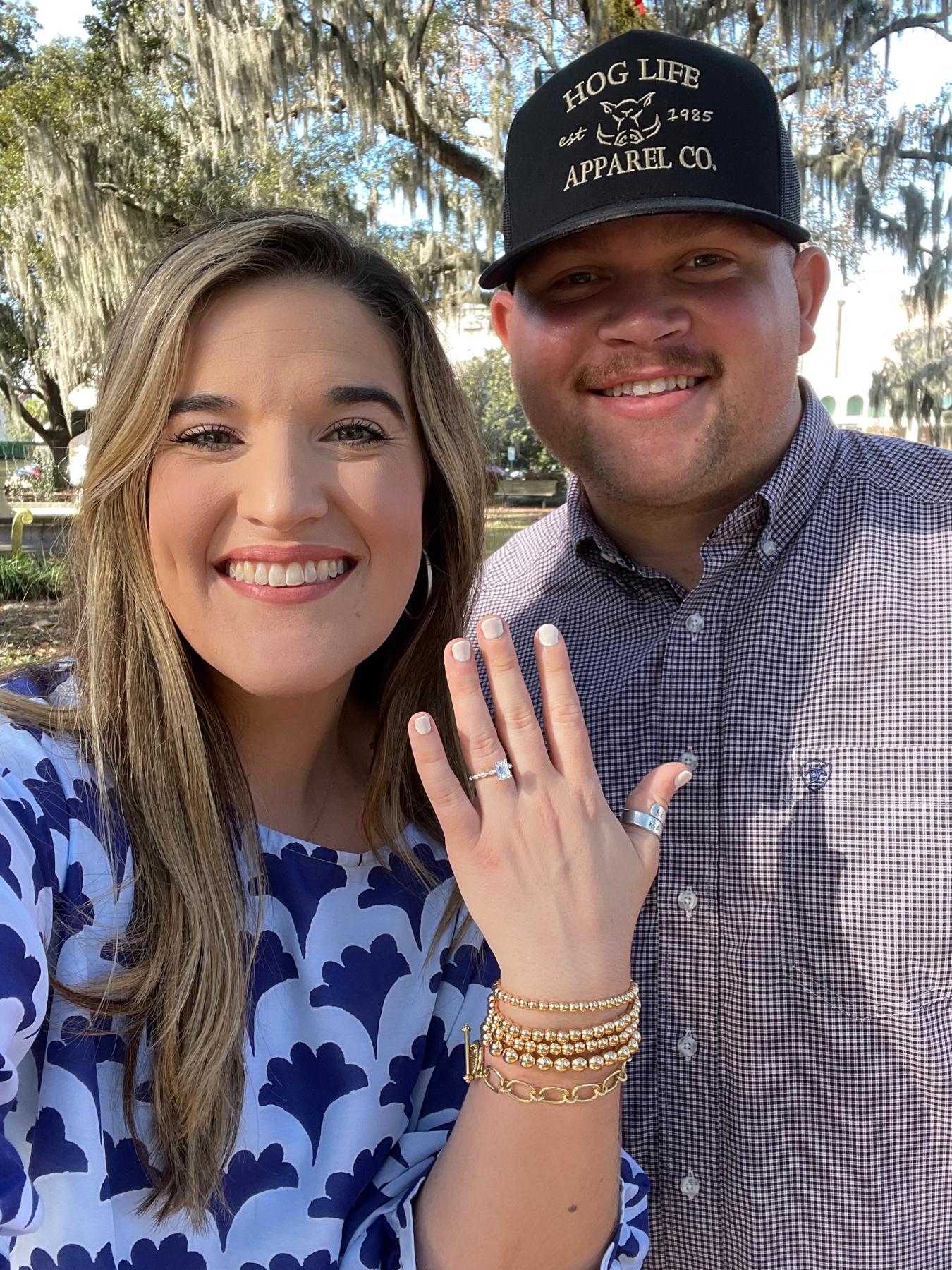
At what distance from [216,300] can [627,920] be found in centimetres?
109

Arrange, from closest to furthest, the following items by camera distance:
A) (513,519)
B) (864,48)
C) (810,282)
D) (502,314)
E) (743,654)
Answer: (743,654) → (810,282) → (502,314) → (864,48) → (513,519)

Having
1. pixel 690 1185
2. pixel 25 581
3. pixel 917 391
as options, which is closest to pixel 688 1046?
pixel 690 1185

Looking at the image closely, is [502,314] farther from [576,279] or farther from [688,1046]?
[688,1046]

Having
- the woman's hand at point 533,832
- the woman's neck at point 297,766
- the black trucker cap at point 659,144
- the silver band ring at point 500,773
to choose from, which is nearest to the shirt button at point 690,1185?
the woman's hand at point 533,832

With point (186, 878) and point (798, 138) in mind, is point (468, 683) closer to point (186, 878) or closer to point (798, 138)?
point (186, 878)

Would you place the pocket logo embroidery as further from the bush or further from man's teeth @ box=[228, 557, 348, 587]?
the bush

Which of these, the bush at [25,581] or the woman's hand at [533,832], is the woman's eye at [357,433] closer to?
the woman's hand at [533,832]

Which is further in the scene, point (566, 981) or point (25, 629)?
point (25, 629)

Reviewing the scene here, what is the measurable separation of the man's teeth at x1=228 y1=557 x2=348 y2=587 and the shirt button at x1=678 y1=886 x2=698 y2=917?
89 centimetres

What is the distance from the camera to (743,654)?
6.66 feet

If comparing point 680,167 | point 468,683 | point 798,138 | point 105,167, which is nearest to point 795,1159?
point 468,683

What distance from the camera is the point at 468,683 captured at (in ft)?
4.54

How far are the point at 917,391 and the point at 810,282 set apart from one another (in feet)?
50.1

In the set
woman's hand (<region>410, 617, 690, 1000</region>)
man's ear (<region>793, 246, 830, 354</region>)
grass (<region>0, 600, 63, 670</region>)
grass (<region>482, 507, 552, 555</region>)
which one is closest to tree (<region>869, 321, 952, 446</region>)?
grass (<region>482, 507, 552, 555</region>)
